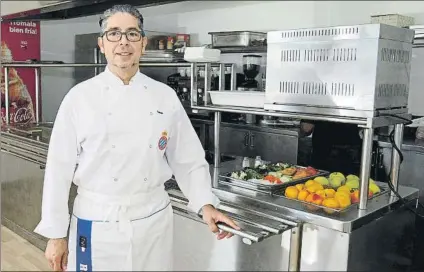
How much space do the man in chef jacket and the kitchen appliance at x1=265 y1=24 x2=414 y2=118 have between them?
367 millimetres

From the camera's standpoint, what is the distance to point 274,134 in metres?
2.17

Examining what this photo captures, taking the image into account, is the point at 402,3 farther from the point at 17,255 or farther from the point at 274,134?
the point at 17,255

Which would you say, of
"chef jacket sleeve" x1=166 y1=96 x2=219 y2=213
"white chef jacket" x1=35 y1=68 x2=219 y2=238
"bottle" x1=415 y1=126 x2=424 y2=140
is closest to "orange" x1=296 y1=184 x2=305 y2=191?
"chef jacket sleeve" x1=166 y1=96 x2=219 y2=213

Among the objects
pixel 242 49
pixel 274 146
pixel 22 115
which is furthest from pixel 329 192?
pixel 274 146

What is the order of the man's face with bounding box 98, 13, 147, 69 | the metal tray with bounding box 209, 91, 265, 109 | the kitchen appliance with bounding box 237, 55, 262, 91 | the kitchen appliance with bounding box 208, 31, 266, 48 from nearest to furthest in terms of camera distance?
1. the man's face with bounding box 98, 13, 147, 69
2. the metal tray with bounding box 209, 91, 265, 109
3. the kitchen appliance with bounding box 208, 31, 266, 48
4. the kitchen appliance with bounding box 237, 55, 262, 91

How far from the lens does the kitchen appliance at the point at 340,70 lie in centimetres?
103

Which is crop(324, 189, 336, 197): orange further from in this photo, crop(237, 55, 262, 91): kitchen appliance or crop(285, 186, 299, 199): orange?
A: crop(237, 55, 262, 91): kitchen appliance

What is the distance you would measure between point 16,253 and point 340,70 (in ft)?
2.87

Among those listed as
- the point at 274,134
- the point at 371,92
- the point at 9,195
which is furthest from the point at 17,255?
the point at 274,134

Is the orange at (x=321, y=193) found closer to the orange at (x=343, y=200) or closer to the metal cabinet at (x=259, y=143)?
the orange at (x=343, y=200)

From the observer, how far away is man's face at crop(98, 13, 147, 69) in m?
0.77

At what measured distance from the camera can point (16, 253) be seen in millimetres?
1081

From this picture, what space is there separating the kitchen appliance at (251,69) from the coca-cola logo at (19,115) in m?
1.01

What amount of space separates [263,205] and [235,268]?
0.17 meters
